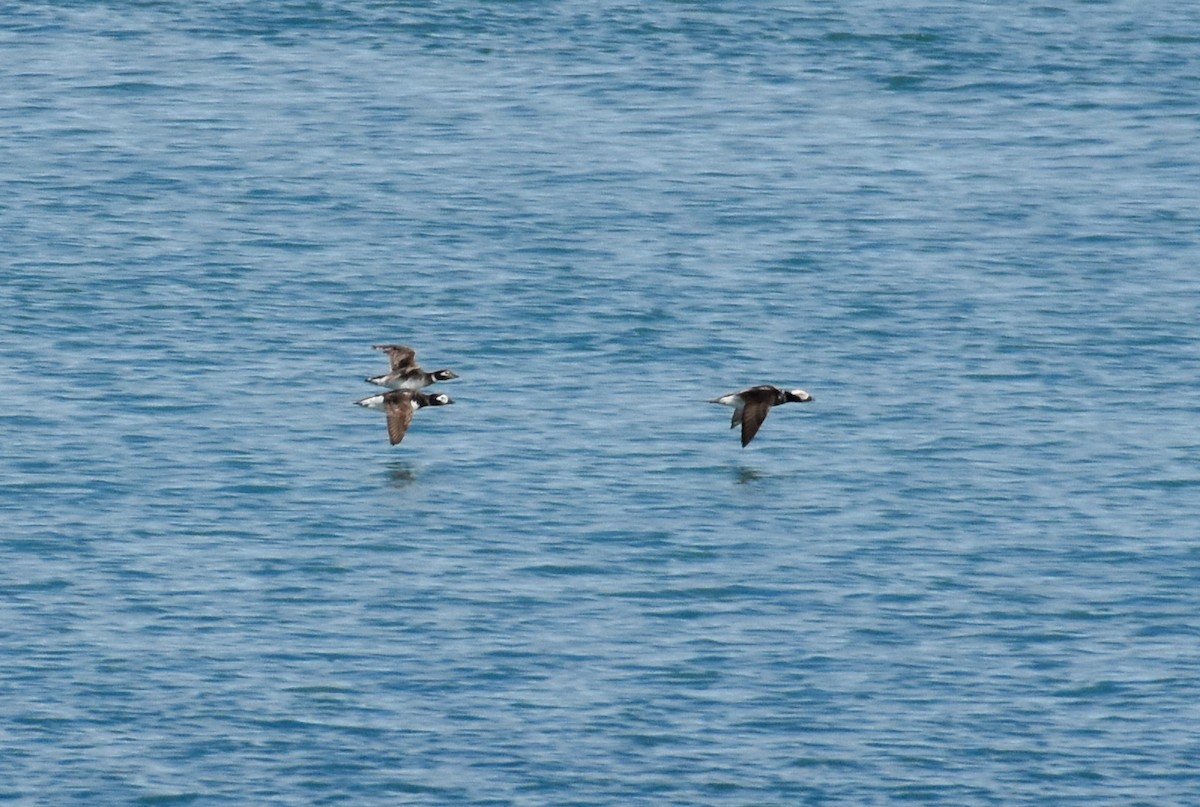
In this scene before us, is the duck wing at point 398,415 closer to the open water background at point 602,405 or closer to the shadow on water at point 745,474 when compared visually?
the open water background at point 602,405

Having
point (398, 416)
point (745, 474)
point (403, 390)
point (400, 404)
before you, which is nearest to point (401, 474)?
point (398, 416)

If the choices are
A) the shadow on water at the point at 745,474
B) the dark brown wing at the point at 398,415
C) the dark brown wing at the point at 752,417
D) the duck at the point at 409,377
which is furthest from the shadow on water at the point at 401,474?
the dark brown wing at the point at 752,417

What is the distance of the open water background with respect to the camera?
102ft

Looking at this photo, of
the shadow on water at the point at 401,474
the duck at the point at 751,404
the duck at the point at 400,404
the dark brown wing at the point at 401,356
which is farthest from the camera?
the dark brown wing at the point at 401,356

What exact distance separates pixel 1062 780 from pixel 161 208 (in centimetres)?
3138

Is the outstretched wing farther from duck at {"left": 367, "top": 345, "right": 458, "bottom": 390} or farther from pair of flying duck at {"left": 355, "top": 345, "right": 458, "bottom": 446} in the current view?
duck at {"left": 367, "top": 345, "right": 458, "bottom": 390}

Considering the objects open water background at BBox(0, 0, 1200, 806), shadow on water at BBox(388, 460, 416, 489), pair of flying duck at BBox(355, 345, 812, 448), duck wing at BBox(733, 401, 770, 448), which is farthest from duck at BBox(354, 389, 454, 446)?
duck wing at BBox(733, 401, 770, 448)

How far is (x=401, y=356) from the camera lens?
43.0 m

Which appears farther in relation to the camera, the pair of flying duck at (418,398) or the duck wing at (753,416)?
the duck wing at (753,416)

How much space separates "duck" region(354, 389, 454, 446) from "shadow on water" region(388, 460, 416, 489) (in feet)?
1.64

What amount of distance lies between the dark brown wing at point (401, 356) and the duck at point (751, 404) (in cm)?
534

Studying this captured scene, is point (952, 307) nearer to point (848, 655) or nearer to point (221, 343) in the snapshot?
point (221, 343)

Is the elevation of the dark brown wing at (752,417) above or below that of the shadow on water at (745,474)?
above

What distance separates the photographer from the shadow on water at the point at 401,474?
40.1 m
